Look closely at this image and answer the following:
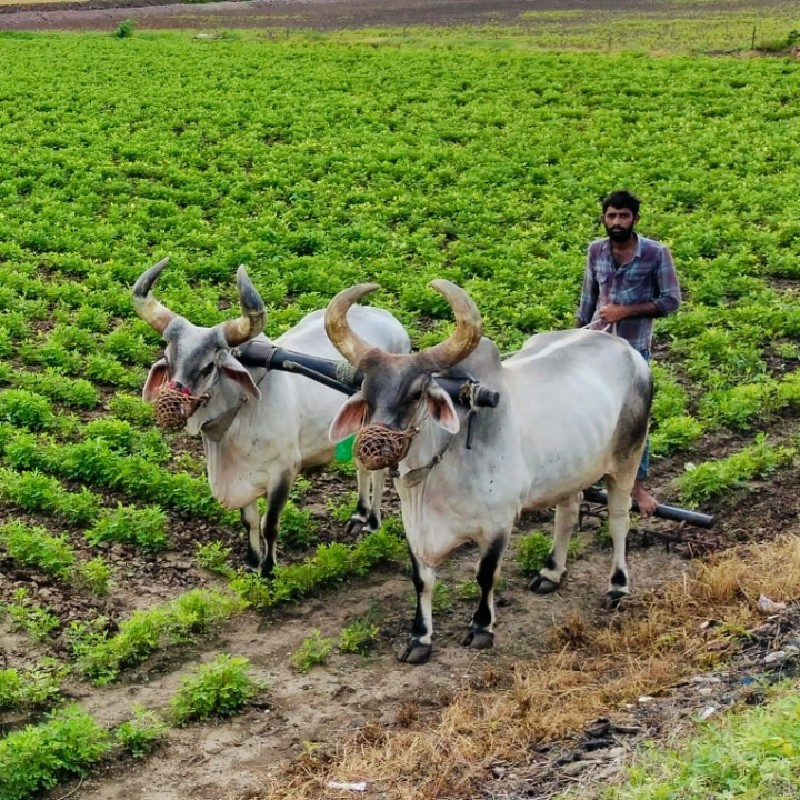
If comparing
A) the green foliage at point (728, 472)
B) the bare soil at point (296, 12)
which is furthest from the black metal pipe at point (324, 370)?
the bare soil at point (296, 12)

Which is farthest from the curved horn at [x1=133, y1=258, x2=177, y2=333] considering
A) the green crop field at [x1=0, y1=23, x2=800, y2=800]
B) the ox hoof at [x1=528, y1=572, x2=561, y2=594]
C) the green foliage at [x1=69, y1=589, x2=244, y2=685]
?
the ox hoof at [x1=528, y1=572, x2=561, y2=594]

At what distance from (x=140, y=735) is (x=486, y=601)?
229 centimetres

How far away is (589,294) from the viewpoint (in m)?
8.46

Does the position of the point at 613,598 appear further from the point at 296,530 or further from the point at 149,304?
the point at 149,304

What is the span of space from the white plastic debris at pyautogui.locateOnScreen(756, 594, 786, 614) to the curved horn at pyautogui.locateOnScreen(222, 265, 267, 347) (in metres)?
3.62

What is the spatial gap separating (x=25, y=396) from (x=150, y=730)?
16.8ft

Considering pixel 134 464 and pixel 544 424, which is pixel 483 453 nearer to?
pixel 544 424

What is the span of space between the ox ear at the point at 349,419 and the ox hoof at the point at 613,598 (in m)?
2.38

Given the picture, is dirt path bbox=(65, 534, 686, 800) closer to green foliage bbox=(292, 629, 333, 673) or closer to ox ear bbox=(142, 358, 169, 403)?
green foliage bbox=(292, 629, 333, 673)

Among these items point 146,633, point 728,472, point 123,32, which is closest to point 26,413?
point 146,633

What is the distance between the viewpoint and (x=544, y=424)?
7.52 meters

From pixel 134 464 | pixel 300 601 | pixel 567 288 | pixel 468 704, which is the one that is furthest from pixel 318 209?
pixel 468 704

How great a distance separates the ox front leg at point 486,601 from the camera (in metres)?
7.24

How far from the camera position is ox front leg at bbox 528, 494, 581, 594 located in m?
8.18
